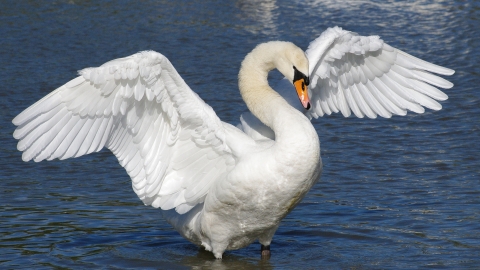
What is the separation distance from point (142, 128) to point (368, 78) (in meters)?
2.16

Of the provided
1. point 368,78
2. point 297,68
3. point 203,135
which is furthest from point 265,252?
point 368,78

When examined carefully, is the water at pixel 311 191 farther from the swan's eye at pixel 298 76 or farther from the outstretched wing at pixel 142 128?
the swan's eye at pixel 298 76

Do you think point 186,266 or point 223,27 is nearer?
point 186,266

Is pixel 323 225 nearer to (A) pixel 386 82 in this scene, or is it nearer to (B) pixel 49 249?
(A) pixel 386 82

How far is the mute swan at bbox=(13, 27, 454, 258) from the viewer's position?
5.86 m

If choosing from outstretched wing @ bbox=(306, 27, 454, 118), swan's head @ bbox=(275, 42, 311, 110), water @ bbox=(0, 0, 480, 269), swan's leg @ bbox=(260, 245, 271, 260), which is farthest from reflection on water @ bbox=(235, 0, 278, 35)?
swan's head @ bbox=(275, 42, 311, 110)

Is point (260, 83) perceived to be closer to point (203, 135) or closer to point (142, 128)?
point (203, 135)

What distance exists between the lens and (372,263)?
6535 millimetres

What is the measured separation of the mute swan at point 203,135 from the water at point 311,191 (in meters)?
0.58

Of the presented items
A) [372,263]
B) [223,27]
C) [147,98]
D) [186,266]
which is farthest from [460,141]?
[223,27]

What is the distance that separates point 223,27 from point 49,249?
8280 mm

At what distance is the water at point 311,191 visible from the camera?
6836 millimetres

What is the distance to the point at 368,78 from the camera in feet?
24.2

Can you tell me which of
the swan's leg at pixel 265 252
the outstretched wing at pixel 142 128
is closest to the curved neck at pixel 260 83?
the outstretched wing at pixel 142 128
